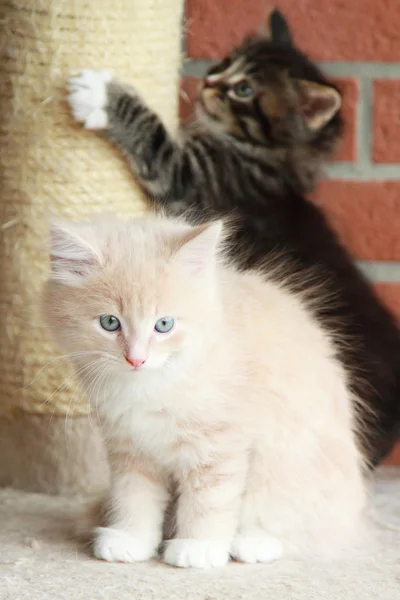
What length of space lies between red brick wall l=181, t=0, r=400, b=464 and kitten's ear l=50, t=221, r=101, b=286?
0.66 meters

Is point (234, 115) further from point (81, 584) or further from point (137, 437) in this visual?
point (81, 584)

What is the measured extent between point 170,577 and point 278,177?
77cm

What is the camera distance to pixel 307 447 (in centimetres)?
129

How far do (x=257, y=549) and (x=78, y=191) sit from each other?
2.09 ft

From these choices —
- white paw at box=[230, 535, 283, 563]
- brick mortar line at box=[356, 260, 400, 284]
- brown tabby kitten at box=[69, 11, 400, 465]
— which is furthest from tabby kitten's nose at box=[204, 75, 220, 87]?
white paw at box=[230, 535, 283, 563]

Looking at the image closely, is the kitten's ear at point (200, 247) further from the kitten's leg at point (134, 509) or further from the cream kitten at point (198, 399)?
the kitten's leg at point (134, 509)

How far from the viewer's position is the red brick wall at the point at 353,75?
1730mm

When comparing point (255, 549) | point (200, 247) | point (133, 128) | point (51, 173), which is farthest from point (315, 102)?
point (255, 549)

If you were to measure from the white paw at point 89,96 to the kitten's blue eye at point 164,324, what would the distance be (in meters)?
0.48

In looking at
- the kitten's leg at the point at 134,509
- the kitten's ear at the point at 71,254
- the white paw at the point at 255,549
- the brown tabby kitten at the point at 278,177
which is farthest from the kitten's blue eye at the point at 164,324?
the brown tabby kitten at the point at 278,177

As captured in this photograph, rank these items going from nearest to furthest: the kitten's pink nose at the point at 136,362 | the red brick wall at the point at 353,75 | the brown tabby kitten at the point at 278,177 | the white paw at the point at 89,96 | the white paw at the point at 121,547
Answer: the kitten's pink nose at the point at 136,362
the white paw at the point at 121,547
the white paw at the point at 89,96
the brown tabby kitten at the point at 278,177
the red brick wall at the point at 353,75

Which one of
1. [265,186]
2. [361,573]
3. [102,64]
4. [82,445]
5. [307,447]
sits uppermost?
[102,64]

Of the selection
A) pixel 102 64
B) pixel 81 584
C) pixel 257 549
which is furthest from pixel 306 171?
pixel 81 584

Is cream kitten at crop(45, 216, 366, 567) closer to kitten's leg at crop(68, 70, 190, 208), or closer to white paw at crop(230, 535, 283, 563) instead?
white paw at crop(230, 535, 283, 563)
